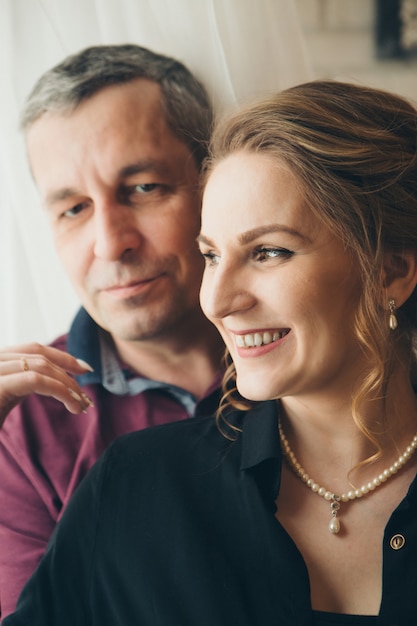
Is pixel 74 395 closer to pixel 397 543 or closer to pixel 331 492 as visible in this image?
pixel 331 492

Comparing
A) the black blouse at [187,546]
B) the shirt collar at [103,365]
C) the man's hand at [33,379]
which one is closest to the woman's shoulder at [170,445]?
the black blouse at [187,546]

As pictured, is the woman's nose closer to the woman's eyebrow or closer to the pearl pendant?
the woman's eyebrow

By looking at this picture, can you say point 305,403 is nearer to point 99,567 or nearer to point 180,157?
point 99,567

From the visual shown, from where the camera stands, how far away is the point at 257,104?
1.27 m

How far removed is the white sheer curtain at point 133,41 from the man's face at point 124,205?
0.38 feet

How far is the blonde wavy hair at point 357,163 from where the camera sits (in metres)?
1.17

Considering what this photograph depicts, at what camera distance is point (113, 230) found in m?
1.50

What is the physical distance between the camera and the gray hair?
1521 millimetres

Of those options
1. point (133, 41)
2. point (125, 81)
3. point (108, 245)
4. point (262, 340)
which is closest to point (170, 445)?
point (262, 340)

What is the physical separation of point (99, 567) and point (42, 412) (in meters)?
0.41

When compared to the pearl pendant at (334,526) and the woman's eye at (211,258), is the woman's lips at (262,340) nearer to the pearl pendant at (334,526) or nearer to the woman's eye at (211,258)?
the woman's eye at (211,258)

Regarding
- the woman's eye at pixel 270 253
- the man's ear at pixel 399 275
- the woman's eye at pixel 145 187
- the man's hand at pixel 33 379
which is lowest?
the man's hand at pixel 33 379

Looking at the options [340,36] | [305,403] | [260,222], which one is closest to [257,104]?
[260,222]

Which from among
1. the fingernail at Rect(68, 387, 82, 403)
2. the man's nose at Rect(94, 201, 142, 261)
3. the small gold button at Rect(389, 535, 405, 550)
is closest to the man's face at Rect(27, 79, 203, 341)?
the man's nose at Rect(94, 201, 142, 261)
